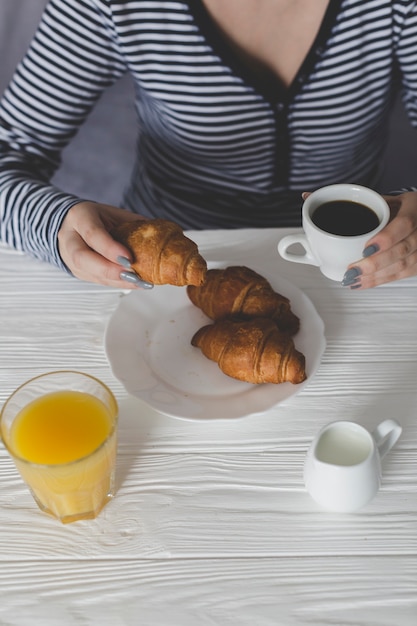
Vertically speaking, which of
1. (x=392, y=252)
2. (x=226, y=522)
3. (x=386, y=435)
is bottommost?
(x=226, y=522)

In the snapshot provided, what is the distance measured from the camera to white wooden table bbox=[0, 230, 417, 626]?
717 mm

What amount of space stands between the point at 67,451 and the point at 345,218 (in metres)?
0.42

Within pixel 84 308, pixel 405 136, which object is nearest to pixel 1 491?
pixel 84 308

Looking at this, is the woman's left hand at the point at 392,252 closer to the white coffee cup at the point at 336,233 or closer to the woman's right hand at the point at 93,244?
the white coffee cup at the point at 336,233

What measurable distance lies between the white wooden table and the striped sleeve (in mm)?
153

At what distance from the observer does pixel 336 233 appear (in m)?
0.85

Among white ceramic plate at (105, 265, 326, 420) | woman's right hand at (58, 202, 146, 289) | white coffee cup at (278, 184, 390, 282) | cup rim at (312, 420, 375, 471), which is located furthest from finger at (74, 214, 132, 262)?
cup rim at (312, 420, 375, 471)

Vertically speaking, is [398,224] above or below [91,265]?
above

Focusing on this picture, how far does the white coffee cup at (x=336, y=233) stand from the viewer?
83 centimetres

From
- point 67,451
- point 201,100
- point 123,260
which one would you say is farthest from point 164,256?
point 201,100

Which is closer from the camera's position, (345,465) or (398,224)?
(345,465)

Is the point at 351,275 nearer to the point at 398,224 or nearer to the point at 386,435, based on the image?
the point at 398,224

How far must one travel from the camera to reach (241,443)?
2.82ft

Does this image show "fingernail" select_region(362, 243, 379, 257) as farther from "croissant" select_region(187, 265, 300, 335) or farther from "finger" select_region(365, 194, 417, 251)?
"croissant" select_region(187, 265, 300, 335)
